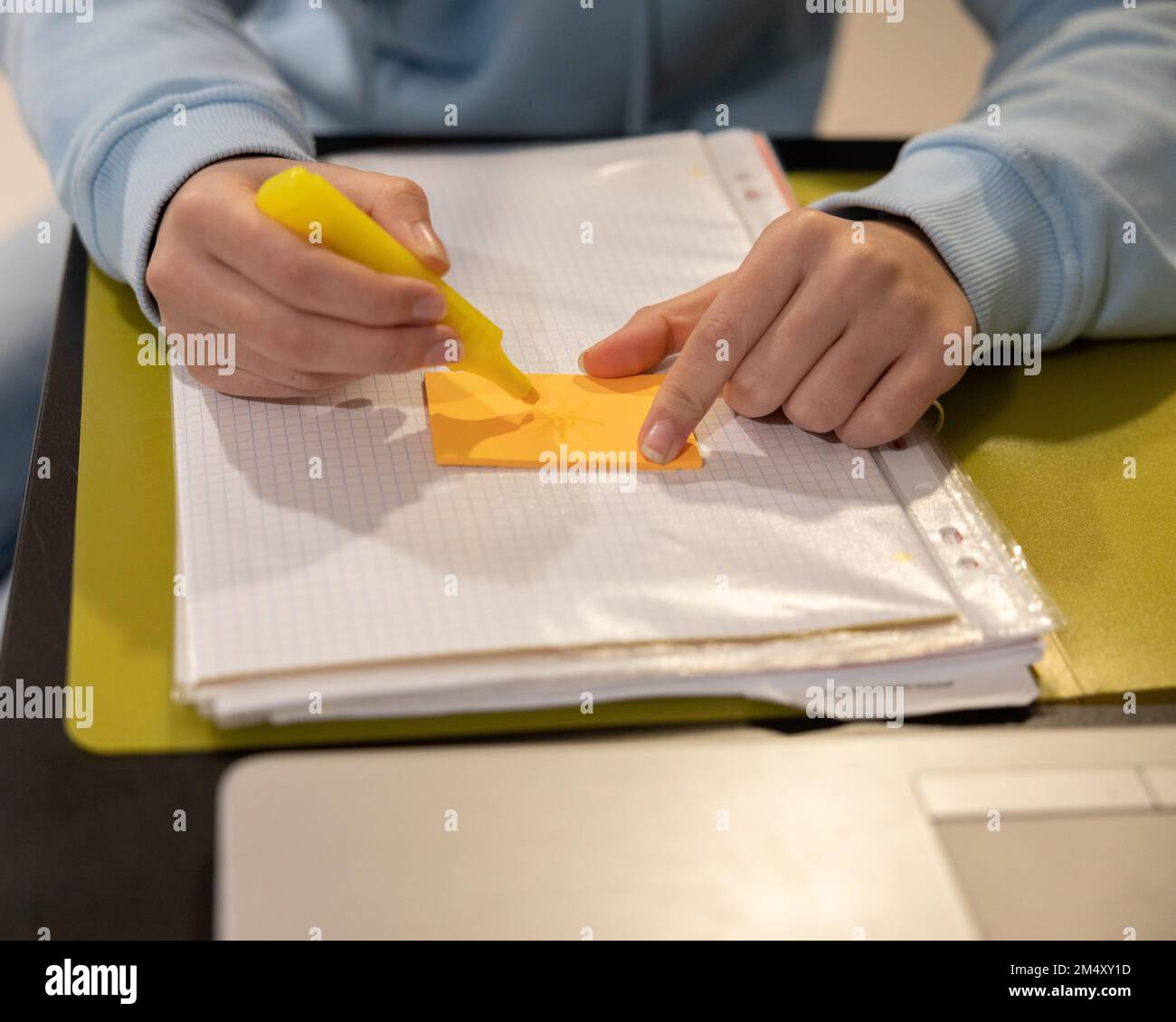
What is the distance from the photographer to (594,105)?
933mm

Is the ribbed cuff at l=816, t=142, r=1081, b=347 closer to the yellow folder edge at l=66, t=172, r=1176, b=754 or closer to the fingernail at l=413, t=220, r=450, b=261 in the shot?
the yellow folder edge at l=66, t=172, r=1176, b=754

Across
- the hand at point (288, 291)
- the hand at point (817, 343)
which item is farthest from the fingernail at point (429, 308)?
the hand at point (817, 343)

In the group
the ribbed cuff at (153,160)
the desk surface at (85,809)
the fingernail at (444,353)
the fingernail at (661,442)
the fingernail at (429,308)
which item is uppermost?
the ribbed cuff at (153,160)

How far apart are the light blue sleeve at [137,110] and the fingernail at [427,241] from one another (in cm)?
13

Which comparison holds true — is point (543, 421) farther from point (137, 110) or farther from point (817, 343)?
point (137, 110)

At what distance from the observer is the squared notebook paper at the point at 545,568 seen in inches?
17.0

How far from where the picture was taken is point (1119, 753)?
45cm

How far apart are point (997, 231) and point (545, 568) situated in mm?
366

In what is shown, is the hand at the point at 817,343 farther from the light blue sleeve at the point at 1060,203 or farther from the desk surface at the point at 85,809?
the desk surface at the point at 85,809

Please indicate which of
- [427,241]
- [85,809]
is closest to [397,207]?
[427,241]

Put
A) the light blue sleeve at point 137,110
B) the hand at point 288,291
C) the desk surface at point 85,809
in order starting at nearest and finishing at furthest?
the desk surface at point 85,809
the hand at point 288,291
the light blue sleeve at point 137,110

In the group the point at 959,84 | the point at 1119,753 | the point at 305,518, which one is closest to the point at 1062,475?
the point at 1119,753

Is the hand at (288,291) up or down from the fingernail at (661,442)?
up

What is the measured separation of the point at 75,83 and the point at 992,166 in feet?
1.92
